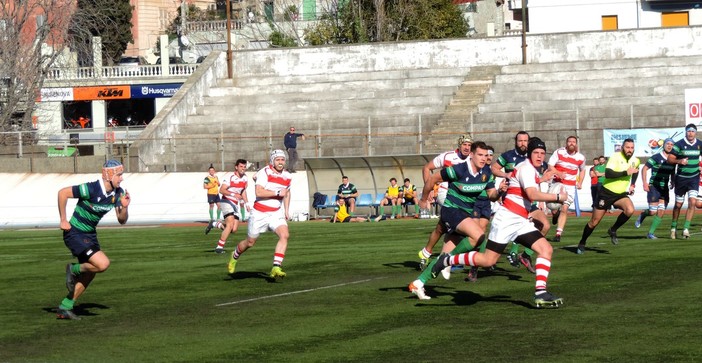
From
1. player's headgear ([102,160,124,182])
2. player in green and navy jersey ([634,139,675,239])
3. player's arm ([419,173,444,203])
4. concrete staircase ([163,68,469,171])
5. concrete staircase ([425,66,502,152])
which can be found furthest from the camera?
concrete staircase ([163,68,469,171])

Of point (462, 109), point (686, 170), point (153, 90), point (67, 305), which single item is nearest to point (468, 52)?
point (462, 109)

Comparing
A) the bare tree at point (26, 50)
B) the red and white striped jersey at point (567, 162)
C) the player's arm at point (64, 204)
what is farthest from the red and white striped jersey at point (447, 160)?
the bare tree at point (26, 50)

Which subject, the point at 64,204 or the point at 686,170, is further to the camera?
the point at 686,170

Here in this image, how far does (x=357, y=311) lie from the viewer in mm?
14781

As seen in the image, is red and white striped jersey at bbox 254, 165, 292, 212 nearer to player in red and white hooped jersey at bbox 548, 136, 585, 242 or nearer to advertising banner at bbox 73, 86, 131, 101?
player in red and white hooped jersey at bbox 548, 136, 585, 242

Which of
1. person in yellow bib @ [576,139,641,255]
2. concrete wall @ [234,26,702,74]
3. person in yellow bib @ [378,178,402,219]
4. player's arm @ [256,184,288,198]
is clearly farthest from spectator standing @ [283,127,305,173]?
player's arm @ [256,184,288,198]

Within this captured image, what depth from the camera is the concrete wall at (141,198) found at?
146 ft

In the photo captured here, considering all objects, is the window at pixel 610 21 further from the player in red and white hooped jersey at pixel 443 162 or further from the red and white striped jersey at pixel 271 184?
the red and white striped jersey at pixel 271 184

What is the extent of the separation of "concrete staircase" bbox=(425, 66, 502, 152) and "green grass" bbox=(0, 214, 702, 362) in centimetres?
2535

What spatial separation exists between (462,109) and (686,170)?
27.5 meters

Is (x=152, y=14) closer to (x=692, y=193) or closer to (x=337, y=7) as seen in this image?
(x=337, y=7)

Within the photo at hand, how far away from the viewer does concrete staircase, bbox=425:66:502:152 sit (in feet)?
163

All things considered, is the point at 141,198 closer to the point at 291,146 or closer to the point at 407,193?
the point at 291,146

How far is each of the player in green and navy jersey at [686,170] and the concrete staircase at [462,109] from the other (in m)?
22.7
